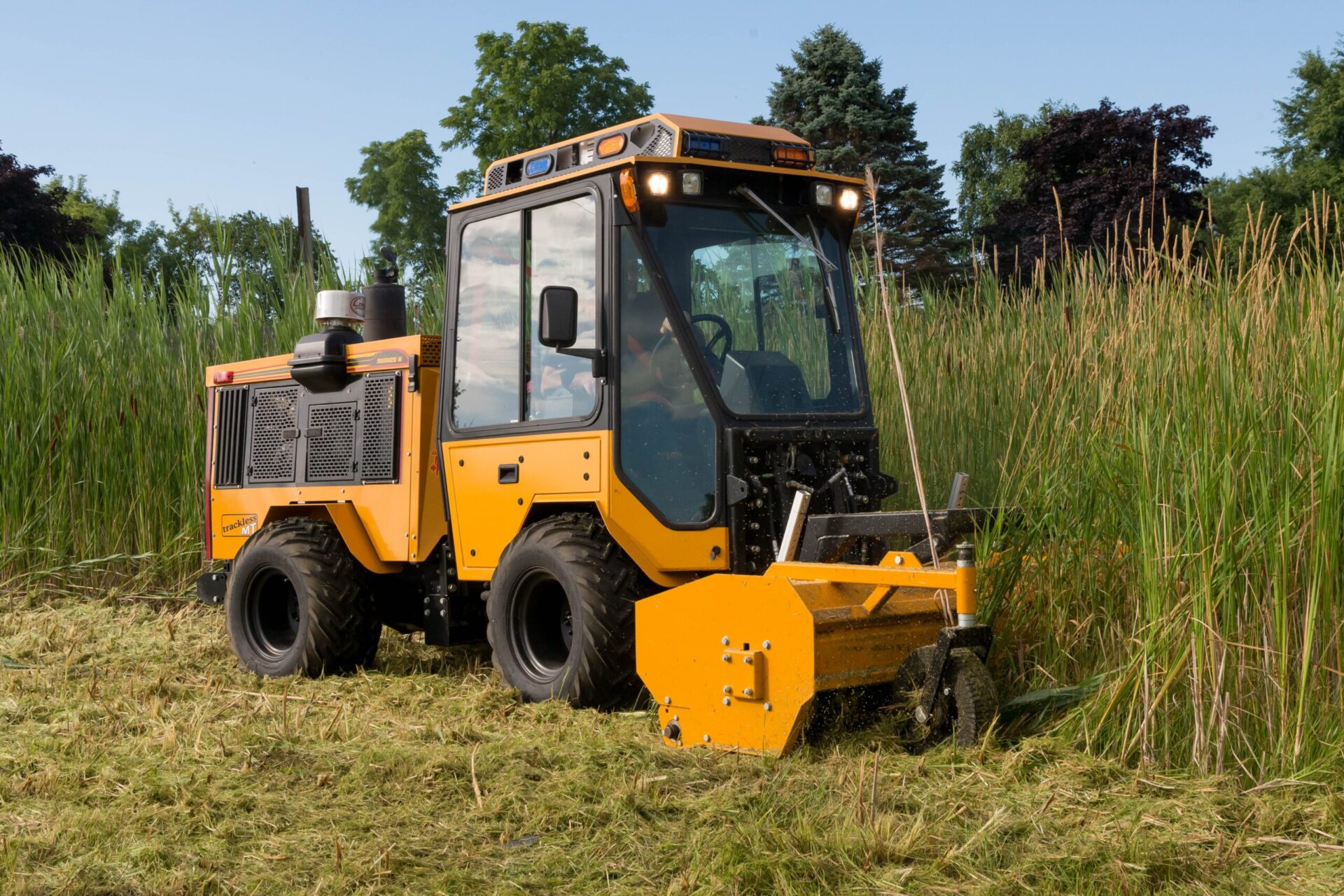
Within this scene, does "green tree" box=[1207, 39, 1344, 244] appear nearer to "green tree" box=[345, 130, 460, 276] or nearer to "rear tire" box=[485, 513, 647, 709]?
"green tree" box=[345, 130, 460, 276]

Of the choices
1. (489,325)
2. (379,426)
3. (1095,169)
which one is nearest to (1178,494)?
(489,325)

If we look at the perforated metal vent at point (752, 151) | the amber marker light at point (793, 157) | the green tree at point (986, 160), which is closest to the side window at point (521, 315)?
the perforated metal vent at point (752, 151)

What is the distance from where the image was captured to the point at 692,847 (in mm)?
3568

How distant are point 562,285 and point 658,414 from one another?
704 millimetres

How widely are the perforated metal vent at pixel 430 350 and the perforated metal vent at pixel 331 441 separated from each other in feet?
1.87

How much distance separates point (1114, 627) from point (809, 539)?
1.09m

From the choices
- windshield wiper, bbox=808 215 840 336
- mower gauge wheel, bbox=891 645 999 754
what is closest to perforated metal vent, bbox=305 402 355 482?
windshield wiper, bbox=808 215 840 336

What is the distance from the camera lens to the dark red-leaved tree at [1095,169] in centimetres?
2566

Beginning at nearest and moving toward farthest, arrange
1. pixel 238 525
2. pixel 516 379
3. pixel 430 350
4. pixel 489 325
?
1. pixel 516 379
2. pixel 489 325
3. pixel 430 350
4. pixel 238 525

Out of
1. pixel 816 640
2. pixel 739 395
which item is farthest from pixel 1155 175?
pixel 816 640

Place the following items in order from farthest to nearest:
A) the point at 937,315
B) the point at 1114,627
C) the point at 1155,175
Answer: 1. the point at 937,315
2. the point at 1155,175
3. the point at 1114,627

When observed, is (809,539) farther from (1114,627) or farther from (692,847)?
(692,847)

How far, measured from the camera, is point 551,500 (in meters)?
5.52

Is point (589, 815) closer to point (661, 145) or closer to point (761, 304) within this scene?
point (761, 304)
